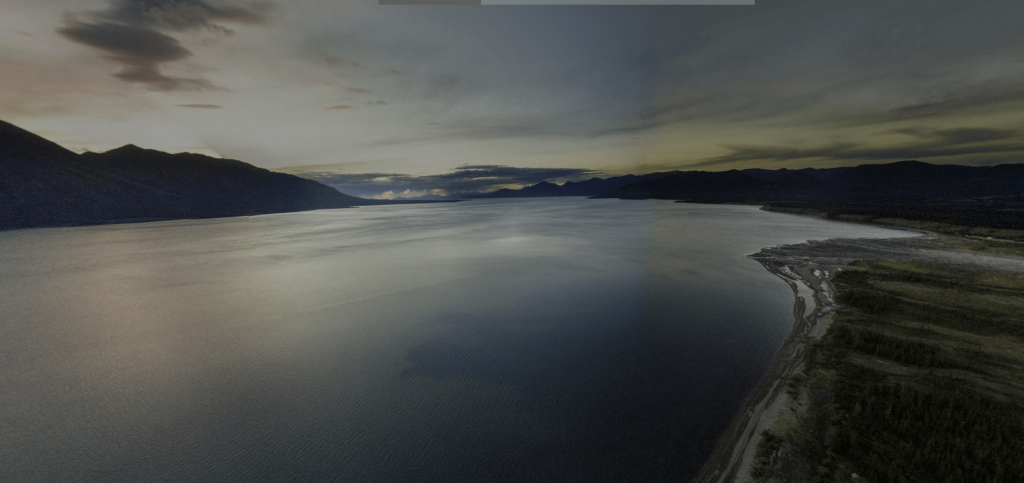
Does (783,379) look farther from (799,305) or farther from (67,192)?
(67,192)

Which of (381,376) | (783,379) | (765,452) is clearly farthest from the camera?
(381,376)


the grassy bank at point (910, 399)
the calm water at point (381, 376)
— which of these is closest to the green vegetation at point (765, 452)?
the grassy bank at point (910, 399)

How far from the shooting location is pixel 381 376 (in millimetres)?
9008

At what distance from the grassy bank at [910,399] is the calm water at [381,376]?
1255 millimetres

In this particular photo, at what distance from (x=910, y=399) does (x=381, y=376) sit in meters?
11.1

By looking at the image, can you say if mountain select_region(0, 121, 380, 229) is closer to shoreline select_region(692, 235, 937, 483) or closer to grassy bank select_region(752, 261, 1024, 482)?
shoreline select_region(692, 235, 937, 483)

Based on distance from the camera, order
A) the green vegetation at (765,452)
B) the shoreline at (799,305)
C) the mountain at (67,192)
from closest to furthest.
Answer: the green vegetation at (765,452), the shoreline at (799,305), the mountain at (67,192)

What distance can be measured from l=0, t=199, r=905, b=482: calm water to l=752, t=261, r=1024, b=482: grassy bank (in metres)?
1.25

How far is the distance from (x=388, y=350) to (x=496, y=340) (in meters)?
3.28

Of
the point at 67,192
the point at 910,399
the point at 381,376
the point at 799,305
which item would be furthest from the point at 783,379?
the point at 67,192

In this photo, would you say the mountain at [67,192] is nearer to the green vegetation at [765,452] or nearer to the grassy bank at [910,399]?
the green vegetation at [765,452]

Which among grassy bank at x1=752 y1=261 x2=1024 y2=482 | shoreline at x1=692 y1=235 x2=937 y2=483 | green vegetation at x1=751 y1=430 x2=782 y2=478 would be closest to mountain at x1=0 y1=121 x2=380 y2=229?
shoreline at x1=692 y1=235 x2=937 y2=483

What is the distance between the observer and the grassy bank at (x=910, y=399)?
5125 mm

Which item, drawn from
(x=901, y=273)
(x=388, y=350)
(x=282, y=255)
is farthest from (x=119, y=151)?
(x=901, y=273)
